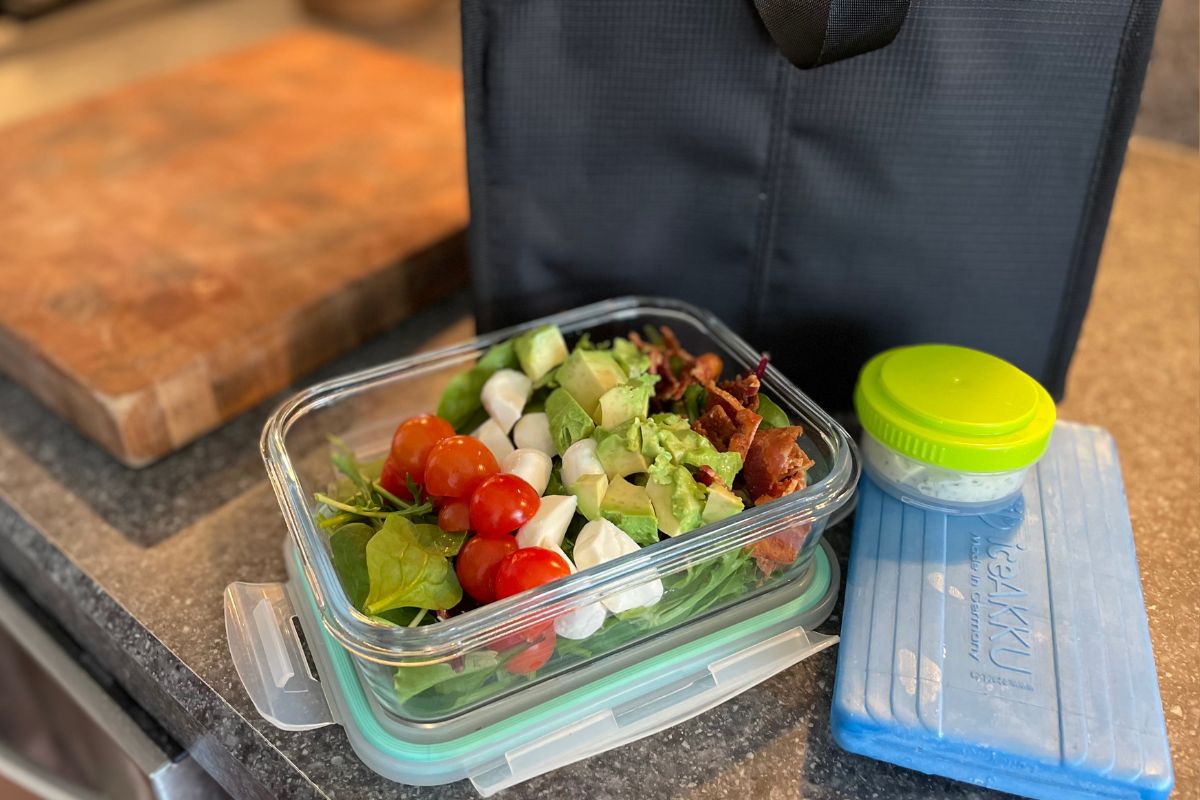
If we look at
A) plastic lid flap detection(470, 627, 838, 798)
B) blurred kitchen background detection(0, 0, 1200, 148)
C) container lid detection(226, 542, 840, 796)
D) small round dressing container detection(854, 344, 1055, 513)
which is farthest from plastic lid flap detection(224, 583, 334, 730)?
blurred kitchen background detection(0, 0, 1200, 148)

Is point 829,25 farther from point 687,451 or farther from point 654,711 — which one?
point 654,711

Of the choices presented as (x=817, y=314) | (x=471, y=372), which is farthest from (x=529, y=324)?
(x=817, y=314)

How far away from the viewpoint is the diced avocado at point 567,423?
0.59 m

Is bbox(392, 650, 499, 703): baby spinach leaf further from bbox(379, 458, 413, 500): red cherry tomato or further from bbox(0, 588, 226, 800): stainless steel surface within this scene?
bbox(0, 588, 226, 800): stainless steel surface

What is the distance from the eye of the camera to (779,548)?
57 centimetres

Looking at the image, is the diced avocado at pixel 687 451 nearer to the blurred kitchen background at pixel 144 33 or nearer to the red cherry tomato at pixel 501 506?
the red cherry tomato at pixel 501 506

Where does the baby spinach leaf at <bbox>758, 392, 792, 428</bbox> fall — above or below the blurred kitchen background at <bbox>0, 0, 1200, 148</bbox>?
above

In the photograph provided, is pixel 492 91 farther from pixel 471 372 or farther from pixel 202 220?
pixel 202 220

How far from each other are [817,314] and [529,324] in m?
0.20

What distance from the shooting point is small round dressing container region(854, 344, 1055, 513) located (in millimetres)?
603

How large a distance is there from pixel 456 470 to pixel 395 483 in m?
0.07

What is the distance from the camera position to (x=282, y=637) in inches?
23.4

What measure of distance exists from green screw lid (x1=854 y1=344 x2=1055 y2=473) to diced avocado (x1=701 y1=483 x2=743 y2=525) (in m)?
0.13

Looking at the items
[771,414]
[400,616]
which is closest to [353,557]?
[400,616]
